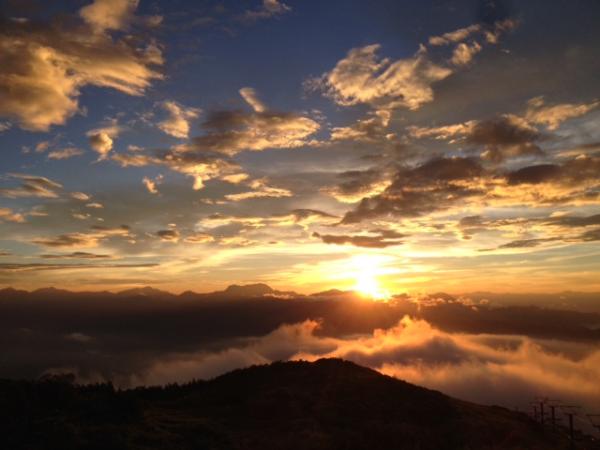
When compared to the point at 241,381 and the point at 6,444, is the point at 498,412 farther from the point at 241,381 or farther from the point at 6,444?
the point at 6,444

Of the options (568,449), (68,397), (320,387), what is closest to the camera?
(68,397)

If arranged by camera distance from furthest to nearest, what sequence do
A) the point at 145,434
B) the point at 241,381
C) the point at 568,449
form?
1. the point at 241,381
2. the point at 568,449
3. the point at 145,434

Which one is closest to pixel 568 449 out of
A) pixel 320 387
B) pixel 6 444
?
pixel 320 387

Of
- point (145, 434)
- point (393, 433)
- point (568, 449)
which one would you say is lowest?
point (568, 449)

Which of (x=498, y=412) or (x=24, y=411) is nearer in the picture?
(x=24, y=411)

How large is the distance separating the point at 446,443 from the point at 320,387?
1739cm

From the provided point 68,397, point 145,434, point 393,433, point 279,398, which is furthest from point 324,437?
point 68,397

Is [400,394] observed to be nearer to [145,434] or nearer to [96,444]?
[145,434]

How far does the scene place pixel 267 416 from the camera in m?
48.3

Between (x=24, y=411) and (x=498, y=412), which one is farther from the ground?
(x=24, y=411)

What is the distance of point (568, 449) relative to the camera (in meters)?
52.2

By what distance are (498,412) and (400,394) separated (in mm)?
16305

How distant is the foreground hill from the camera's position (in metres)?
32.9

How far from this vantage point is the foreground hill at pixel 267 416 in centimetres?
3294
